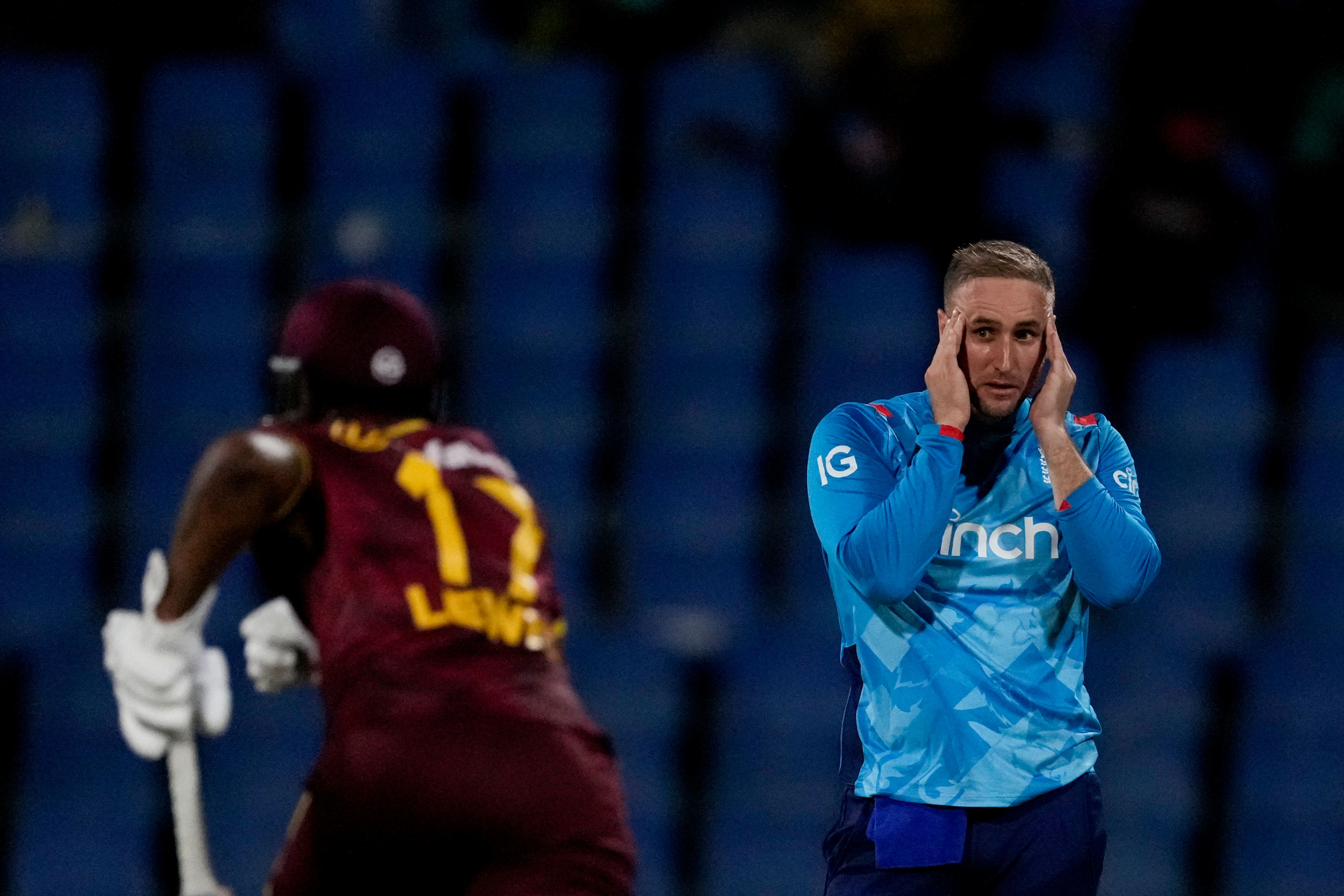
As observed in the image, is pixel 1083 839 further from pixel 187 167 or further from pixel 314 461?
pixel 187 167

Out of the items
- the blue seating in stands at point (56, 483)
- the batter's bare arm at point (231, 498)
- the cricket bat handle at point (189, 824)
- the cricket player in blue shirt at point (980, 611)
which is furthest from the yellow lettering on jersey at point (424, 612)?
the blue seating in stands at point (56, 483)

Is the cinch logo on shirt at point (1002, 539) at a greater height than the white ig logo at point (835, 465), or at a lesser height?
lesser

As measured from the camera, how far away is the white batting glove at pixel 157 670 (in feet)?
10.2

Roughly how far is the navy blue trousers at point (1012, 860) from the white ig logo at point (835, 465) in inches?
20.9

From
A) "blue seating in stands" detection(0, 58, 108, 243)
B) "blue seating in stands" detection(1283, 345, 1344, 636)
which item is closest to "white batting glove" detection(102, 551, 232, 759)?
"blue seating in stands" detection(0, 58, 108, 243)

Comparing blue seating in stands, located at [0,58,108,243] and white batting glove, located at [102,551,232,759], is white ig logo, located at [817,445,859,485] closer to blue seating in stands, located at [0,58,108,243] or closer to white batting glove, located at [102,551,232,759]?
white batting glove, located at [102,551,232,759]

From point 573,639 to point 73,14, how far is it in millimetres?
3265

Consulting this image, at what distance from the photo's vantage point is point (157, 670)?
310 centimetres

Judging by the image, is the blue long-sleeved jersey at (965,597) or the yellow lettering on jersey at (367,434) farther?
the yellow lettering on jersey at (367,434)

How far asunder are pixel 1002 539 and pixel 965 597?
11 centimetres

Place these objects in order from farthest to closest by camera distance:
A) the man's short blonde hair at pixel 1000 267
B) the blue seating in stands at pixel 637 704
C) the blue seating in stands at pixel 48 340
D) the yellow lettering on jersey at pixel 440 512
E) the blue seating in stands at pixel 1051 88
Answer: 1. the blue seating in stands at pixel 1051 88
2. the blue seating in stands at pixel 48 340
3. the blue seating in stands at pixel 637 704
4. the yellow lettering on jersey at pixel 440 512
5. the man's short blonde hair at pixel 1000 267

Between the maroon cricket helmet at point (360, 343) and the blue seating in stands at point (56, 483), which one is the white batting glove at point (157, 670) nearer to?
the maroon cricket helmet at point (360, 343)

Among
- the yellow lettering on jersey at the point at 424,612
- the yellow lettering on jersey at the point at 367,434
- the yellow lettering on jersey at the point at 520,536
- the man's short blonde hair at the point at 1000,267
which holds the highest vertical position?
the man's short blonde hair at the point at 1000,267

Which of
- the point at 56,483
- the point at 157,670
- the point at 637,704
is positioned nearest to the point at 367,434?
the point at 157,670
